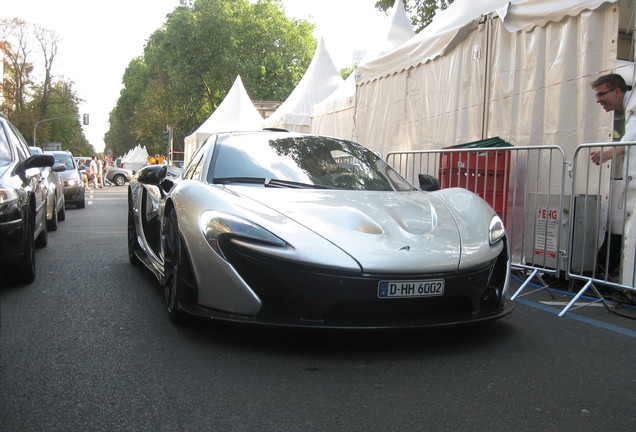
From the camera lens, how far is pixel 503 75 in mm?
7711

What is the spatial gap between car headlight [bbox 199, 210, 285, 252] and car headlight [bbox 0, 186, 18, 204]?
2045 mm

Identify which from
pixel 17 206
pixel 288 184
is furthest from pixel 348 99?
pixel 288 184

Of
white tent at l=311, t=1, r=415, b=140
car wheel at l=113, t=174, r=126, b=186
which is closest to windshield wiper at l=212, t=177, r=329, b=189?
white tent at l=311, t=1, r=415, b=140

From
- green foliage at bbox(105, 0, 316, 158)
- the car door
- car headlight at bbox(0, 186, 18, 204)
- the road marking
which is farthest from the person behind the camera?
green foliage at bbox(105, 0, 316, 158)

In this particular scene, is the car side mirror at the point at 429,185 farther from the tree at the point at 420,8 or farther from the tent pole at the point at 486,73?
the tree at the point at 420,8

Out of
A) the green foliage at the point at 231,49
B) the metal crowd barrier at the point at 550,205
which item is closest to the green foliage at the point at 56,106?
the green foliage at the point at 231,49

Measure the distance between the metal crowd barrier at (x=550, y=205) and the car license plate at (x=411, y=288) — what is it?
173cm

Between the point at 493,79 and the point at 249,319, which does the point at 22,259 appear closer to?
the point at 249,319

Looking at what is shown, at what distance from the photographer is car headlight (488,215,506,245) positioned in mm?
3755

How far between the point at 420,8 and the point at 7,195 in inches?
817

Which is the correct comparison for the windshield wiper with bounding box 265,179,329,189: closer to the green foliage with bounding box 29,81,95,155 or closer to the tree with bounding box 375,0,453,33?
the tree with bounding box 375,0,453,33

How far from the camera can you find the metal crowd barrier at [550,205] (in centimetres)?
525

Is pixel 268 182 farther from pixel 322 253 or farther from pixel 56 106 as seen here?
pixel 56 106

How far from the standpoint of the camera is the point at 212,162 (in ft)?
14.5
